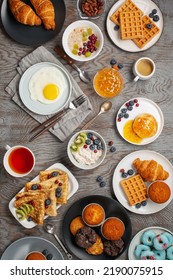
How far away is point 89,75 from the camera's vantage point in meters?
4.04

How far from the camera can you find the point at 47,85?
3.93 metres

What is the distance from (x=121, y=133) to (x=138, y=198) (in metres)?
0.50

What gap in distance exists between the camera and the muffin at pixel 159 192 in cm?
386

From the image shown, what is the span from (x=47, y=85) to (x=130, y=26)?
0.78 m

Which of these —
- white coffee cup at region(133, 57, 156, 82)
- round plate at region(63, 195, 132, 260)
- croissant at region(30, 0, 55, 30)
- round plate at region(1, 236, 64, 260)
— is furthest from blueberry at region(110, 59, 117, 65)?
round plate at region(1, 236, 64, 260)

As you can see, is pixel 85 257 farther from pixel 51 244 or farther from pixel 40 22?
pixel 40 22

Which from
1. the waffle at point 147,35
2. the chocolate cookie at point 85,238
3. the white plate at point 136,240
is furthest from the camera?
the waffle at point 147,35

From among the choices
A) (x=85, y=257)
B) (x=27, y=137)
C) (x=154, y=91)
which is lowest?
(x=85, y=257)

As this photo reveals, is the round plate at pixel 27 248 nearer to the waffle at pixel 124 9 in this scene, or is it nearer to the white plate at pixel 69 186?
the white plate at pixel 69 186

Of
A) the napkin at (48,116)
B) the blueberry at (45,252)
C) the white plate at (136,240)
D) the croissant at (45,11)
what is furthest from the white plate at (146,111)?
the blueberry at (45,252)

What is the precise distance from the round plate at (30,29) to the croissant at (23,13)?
2.5 inches

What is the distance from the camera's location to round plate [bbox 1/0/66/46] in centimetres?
399

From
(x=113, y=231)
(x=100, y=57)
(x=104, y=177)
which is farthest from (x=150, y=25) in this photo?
(x=113, y=231)

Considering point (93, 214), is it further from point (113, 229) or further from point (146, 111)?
point (146, 111)
